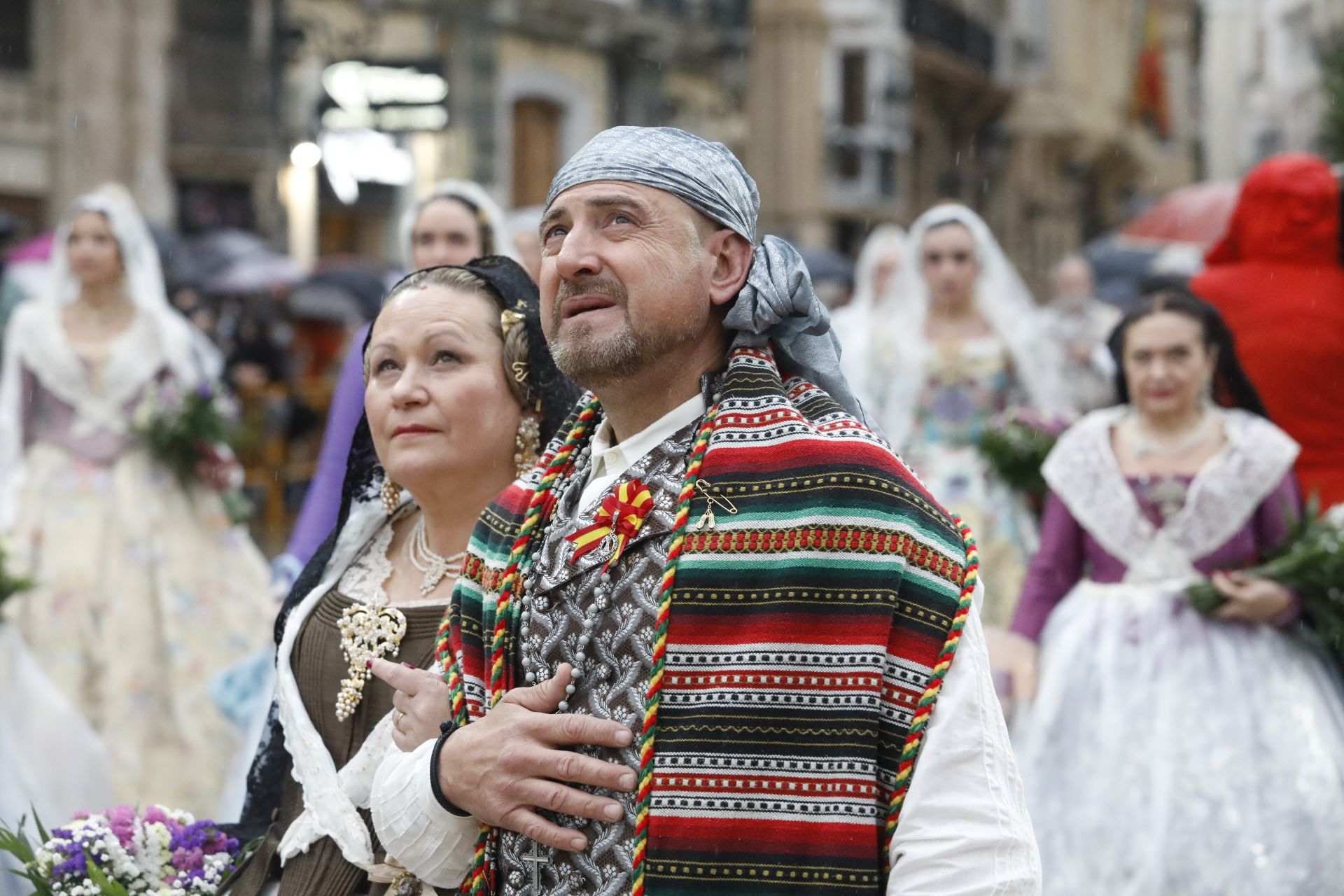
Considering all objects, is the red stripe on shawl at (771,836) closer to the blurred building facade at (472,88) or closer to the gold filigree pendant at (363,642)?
the gold filigree pendant at (363,642)

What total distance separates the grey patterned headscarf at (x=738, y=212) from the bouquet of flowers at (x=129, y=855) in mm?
1643

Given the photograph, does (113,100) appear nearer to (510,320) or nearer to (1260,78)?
(510,320)

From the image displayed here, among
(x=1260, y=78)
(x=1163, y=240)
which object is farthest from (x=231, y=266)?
(x=1260, y=78)

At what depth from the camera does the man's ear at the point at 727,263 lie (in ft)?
9.05

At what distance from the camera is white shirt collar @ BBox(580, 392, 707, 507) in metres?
2.80

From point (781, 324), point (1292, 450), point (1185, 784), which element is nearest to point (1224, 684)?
point (1185, 784)

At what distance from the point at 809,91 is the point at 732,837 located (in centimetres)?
3256

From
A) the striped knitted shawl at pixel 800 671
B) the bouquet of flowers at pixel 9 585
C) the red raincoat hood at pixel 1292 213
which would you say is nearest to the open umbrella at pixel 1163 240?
the red raincoat hood at pixel 1292 213

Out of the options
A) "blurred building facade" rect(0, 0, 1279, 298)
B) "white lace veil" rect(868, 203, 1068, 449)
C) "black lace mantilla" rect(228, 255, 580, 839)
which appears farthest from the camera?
"blurred building facade" rect(0, 0, 1279, 298)

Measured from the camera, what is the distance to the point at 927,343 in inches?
355

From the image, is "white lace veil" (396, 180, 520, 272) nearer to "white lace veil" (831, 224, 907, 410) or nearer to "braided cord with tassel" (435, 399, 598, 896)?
"white lace veil" (831, 224, 907, 410)

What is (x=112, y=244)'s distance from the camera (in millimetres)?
8289

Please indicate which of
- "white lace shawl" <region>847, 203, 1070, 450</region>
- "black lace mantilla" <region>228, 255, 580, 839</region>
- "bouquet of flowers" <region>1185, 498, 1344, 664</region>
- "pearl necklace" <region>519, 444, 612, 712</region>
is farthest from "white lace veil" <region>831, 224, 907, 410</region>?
"pearl necklace" <region>519, 444, 612, 712</region>

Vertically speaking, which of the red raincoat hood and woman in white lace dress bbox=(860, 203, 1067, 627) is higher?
the red raincoat hood
